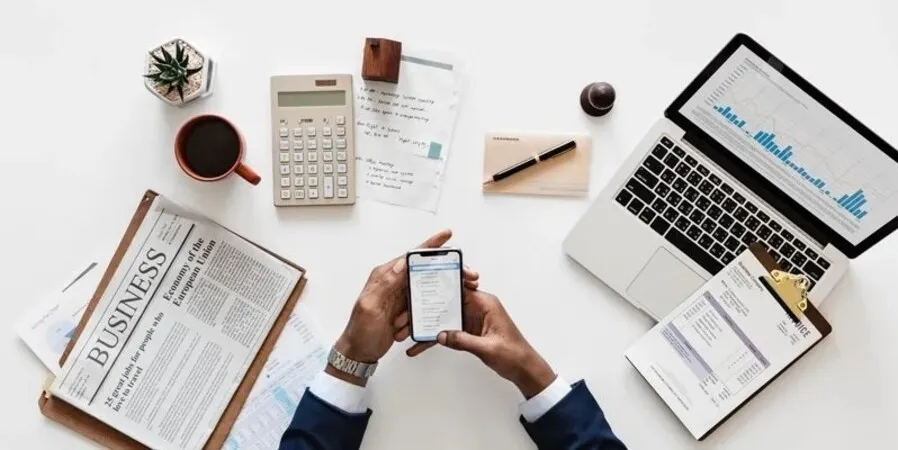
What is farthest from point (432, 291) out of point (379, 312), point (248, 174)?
point (248, 174)

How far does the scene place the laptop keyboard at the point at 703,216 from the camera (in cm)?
96

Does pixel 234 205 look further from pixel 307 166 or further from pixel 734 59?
pixel 734 59

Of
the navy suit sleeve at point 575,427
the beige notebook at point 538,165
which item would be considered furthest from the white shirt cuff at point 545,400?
the beige notebook at point 538,165

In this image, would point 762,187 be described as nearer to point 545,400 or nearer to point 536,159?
point 536,159

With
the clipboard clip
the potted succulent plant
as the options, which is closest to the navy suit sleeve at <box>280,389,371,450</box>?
the potted succulent plant

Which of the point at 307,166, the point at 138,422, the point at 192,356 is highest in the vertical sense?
the point at 307,166

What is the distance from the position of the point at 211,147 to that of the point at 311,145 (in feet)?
0.44

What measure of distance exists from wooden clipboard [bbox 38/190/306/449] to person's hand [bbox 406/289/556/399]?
217 mm

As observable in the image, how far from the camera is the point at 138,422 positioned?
0.99 m

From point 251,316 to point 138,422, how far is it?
0.21 metres

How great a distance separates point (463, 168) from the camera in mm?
1005

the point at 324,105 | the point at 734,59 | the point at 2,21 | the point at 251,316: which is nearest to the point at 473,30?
the point at 324,105

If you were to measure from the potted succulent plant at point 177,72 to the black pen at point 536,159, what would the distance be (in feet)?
1.37

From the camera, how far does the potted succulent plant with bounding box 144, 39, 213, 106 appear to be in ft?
3.13
